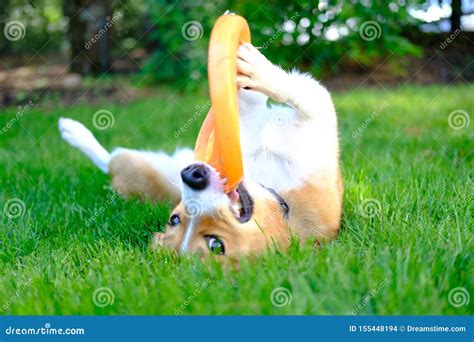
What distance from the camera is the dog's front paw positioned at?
316 cm

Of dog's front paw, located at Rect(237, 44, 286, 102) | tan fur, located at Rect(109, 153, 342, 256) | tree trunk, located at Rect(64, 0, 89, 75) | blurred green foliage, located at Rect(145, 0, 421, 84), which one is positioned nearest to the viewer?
tan fur, located at Rect(109, 153, 342, 256)

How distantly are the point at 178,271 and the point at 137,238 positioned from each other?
744 millimetres

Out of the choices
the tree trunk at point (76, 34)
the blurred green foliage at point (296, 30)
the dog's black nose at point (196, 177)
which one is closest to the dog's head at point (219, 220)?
the dog's black nose at point (196, 177)

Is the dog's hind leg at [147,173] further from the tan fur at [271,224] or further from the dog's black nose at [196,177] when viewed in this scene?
the dog's black nose at [196,177]

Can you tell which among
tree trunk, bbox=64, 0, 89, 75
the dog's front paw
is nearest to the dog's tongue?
the dog's front paw

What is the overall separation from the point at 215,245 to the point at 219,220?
12 cm

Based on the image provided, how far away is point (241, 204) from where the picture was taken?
2.88 meters

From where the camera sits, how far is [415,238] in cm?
274

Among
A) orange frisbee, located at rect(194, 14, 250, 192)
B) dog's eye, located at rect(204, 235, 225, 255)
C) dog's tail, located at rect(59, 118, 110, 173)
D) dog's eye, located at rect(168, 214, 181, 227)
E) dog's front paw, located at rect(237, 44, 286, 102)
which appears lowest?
dog's eye, located at rect(204, 235, 225, 255)

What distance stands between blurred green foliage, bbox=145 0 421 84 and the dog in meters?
3.90

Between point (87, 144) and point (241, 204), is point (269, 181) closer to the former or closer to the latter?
point (241, 204)

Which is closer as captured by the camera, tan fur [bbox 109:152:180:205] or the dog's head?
the dog's head

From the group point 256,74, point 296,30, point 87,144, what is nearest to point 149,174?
point 87,144

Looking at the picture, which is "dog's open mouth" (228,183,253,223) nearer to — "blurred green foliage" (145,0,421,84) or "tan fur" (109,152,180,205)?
"tan fur" (109,152,180,205)
